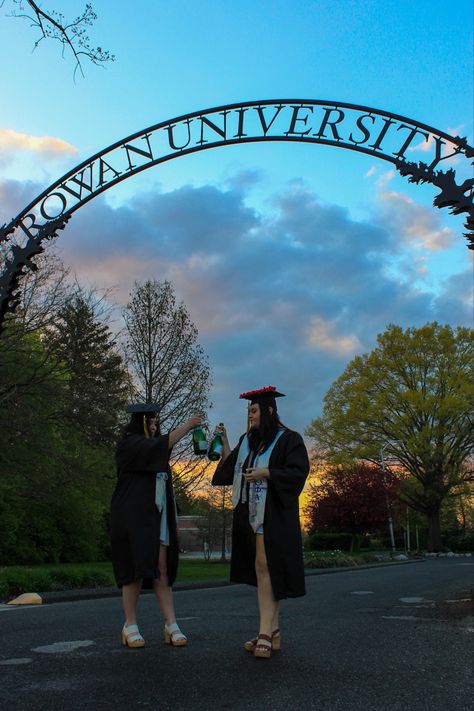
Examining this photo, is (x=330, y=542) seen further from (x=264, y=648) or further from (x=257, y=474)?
(x=264, y=648)

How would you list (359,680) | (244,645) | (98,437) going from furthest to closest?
1. (98,437)
2. (244,645)
3. (359,680)

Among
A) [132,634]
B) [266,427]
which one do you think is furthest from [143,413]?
[132,634]

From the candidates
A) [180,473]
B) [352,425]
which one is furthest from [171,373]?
[352,425]

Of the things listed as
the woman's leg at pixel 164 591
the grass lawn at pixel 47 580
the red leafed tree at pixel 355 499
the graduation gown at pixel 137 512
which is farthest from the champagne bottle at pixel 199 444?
the red leafed tree at pixel 355 499

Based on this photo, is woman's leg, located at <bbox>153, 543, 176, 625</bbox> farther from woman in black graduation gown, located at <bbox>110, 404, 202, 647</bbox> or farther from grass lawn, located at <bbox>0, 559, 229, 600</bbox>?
grass lawn, located at <bbox>0, 559, 229, 600</bbox>

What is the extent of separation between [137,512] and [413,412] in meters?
34.4

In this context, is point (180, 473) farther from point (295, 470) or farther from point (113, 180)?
point (295, 470)

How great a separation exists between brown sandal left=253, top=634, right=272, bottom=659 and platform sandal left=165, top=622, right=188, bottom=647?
625 mm

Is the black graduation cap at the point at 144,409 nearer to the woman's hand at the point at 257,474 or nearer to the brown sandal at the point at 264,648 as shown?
the woman's hand at the point at 257,474

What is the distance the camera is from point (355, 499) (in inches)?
1563

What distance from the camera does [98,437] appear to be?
1875 centimetres

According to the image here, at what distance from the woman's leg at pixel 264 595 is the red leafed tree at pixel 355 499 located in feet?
115

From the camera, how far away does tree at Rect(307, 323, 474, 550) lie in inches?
1478

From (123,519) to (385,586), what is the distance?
9541mm
